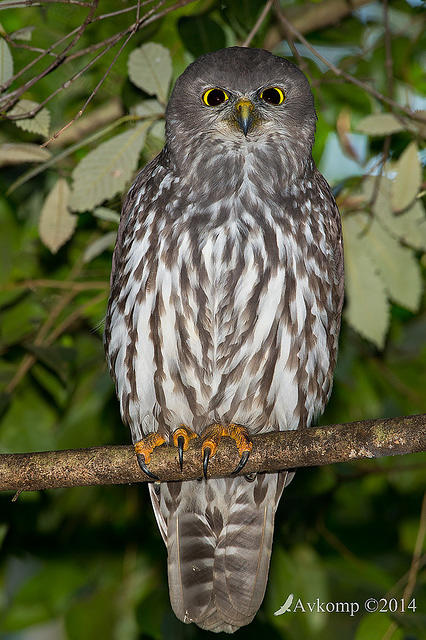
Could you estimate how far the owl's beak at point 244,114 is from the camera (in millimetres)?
3566

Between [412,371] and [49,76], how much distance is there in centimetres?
276

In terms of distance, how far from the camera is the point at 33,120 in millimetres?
3482

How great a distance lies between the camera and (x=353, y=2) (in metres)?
4.62

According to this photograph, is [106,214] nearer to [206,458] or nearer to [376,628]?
[206,458]

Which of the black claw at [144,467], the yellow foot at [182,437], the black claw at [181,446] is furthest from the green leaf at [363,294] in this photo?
the black claw at [144,467]

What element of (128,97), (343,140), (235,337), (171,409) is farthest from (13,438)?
(343,140)

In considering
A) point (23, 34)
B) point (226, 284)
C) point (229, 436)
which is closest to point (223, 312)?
point (226, 284)

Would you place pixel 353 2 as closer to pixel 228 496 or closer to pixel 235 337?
pixel 235 337

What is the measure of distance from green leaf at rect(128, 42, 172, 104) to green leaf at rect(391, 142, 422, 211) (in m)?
1.04

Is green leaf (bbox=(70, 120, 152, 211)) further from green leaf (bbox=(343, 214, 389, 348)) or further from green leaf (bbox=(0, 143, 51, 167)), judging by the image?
green leaf (bbox=(343, 214, 389, 348))

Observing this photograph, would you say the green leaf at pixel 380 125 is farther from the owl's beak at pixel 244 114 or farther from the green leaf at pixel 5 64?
the green leaf at pixel 5 64

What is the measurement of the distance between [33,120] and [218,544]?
6.66ft

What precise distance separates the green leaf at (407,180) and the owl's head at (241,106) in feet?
1.40

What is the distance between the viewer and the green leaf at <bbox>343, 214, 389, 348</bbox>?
396 cm
